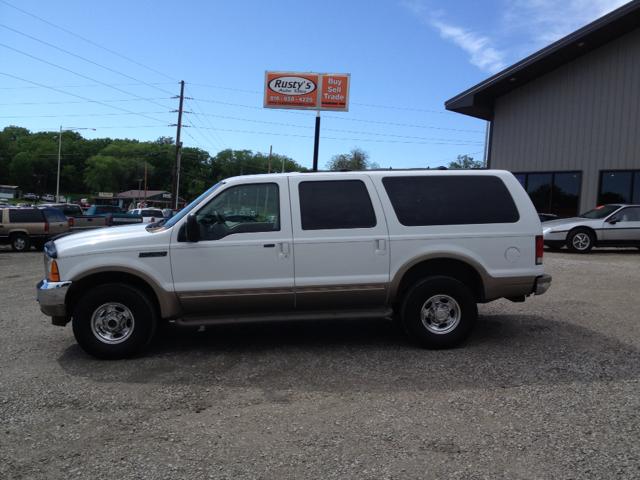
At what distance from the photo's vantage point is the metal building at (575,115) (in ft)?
59.7

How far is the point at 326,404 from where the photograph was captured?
13.9 feet

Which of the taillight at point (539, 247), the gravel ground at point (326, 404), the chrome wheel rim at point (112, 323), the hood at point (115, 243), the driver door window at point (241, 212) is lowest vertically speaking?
the gravel ground at point (326, 404)

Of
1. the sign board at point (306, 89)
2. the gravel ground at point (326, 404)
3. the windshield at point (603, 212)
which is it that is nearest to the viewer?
the gravel ground at point (326, 404)

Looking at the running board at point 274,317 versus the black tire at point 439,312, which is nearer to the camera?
the running board at point 274,317

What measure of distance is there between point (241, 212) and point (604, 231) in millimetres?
12608

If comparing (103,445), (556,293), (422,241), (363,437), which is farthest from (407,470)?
(556,293)

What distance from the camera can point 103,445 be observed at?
3.57 meters

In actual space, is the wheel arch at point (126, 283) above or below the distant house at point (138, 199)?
below

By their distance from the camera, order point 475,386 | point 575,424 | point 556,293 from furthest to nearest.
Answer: point 556,293
point 475,386
point 575,424

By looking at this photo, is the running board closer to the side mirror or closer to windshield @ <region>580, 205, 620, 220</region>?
the side mirror

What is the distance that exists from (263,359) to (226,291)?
82cm

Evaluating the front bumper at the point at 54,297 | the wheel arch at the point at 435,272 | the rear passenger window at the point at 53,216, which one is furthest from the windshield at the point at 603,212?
the rear passenger window at the point at 53,216

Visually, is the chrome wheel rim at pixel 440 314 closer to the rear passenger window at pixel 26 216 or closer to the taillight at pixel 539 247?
the taillight at pixel 539 247

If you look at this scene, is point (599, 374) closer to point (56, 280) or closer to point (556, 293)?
point (556, 293)
